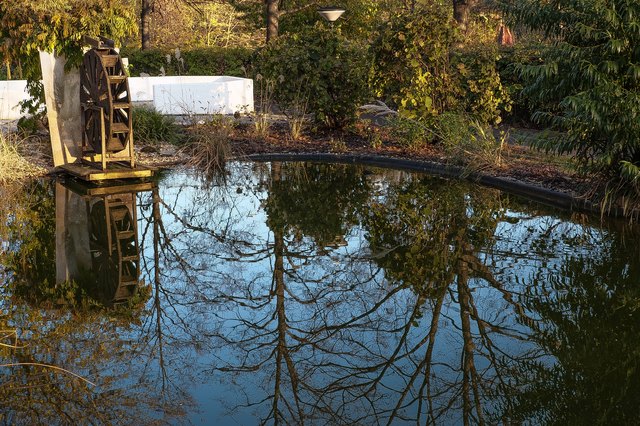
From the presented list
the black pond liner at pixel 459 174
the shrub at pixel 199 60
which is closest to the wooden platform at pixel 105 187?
the black pond liner at pixel 459 174

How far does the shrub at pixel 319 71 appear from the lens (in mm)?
14344

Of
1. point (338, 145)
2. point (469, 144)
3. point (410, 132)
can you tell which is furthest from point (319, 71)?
point (469, 144)

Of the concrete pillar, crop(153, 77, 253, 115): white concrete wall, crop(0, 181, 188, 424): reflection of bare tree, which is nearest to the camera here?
crop(0, 181, 188, 424): reflection of bare tree

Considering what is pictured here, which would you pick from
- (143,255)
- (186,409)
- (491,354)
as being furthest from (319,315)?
(143,255)

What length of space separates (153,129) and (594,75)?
789 centimetres

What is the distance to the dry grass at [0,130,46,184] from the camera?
11.1 metres

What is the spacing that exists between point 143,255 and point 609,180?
5324 mm

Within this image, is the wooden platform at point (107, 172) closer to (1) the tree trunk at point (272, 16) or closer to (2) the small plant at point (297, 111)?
(2) the small plant at point (297, 111)

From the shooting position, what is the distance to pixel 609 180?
926 cm

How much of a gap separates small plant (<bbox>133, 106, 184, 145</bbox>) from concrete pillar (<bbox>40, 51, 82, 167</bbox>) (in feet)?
5.71

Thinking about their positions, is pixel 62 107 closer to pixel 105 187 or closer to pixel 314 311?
pixel 105 187

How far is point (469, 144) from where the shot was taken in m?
11.9

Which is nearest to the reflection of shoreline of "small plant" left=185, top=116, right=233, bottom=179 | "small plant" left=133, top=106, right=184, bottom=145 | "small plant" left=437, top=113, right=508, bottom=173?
"small plant" left=185, top=116, right=233, bottom=179

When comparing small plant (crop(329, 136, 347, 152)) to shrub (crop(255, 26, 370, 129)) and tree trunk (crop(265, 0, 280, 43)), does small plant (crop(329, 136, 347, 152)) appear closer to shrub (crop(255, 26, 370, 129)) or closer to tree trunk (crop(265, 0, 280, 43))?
shrub (crop(255, 26, 370, 129))
